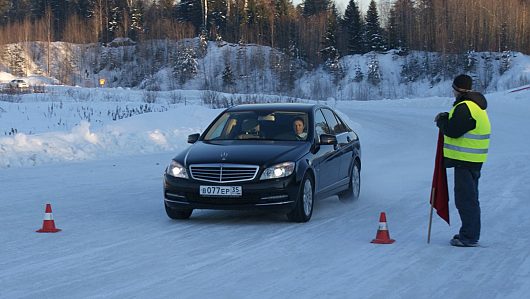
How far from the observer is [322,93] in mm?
76375

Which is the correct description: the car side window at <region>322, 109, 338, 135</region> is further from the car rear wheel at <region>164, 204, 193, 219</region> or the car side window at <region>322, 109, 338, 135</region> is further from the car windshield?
the car rear wheel at <region>164, 204, 193, 219</region>

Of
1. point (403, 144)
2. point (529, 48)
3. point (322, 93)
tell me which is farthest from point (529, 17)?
point (403, 144)

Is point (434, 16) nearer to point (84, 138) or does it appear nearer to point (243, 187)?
point (84, 138)

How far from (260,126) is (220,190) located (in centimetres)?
168

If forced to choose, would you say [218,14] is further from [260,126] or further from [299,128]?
[299,128]

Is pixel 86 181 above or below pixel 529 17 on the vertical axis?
below

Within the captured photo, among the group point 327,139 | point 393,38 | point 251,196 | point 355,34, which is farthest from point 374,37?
point 251,196

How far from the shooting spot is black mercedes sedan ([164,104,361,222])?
9.52m

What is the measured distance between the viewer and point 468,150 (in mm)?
8148

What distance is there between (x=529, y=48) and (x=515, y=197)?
69118 millimetres

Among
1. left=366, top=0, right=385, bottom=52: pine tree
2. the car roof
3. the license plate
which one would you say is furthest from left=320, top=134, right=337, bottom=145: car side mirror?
left=366, top=0, right=385, bottom=52: pine tree

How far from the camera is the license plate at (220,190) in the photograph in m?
9.48

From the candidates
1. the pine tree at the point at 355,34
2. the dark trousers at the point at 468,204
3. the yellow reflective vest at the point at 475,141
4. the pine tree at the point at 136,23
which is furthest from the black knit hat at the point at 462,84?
the pine tree at the point at 136,23

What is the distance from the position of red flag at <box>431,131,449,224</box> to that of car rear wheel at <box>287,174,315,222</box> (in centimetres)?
180
